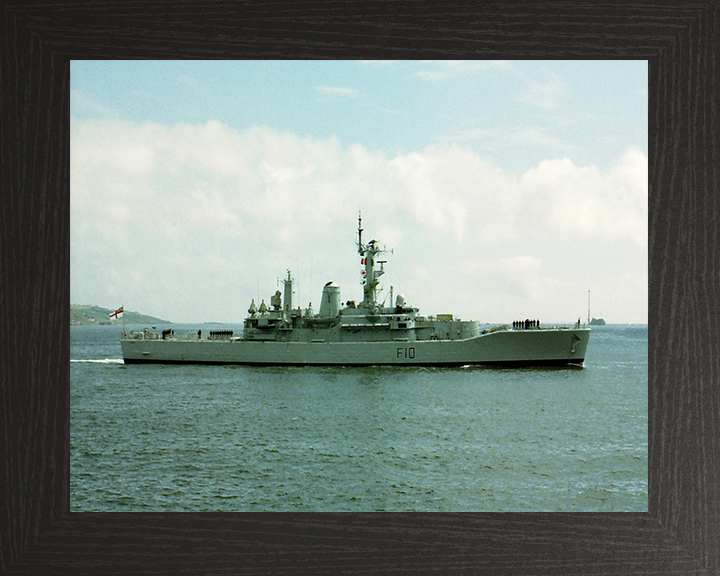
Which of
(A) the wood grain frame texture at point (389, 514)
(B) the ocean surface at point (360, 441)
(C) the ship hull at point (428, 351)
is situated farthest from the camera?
(C) the ship hull at point (428, 351)

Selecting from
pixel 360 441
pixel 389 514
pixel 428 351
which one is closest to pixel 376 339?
pixel 428 351

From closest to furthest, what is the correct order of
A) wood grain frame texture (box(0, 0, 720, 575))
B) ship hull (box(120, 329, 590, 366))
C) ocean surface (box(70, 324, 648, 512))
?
wood grain frame texture (box(0, 0, 720, 575)) → ocean surface (box(70, 324, 648, 512)) → ship hull (box(120, 329, 590, 366))

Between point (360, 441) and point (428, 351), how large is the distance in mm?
5253

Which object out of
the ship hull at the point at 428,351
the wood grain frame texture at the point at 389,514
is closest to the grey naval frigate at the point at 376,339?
the ship hull at the point at 428,351

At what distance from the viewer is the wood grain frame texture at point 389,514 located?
4.59ft

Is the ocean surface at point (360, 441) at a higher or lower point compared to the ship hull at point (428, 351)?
lower

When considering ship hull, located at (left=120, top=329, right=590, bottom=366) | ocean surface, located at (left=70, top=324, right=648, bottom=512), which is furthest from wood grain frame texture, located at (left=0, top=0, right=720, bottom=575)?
ship hull, located at (left=120, top=329, right=590, bottom=366)

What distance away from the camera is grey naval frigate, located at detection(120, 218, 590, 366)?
1287 cm

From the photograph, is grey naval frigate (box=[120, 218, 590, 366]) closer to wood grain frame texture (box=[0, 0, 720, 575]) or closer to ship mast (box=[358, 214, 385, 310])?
ship mast (box=[358, 214, 385, 310])

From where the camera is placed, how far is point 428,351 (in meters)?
12.8

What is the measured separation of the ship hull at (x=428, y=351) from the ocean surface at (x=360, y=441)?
263 mm

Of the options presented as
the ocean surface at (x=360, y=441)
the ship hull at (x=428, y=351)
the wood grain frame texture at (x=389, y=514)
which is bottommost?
the ocean surface at (x=360, y=441)

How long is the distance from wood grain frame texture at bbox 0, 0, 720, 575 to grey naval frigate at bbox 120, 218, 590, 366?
11390 millimetres

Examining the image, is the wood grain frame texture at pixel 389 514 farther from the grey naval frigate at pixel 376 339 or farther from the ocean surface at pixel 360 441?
the grey naval frigate at pixel 376 339
